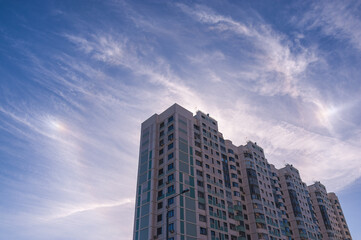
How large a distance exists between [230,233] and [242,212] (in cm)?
1066

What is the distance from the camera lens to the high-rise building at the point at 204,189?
64062 millimetres

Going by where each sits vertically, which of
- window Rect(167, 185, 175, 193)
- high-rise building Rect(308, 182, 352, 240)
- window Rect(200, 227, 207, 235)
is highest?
high-rise building Rect(308, 182, 352, 240)

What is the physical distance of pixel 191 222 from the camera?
62750 millimetres

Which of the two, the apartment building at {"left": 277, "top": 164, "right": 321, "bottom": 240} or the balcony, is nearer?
the balcony

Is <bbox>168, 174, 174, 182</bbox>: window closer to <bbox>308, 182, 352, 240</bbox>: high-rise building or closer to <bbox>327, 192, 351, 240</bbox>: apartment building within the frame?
<bbox>308, 182, 352, 240</bbox>: high-rise building

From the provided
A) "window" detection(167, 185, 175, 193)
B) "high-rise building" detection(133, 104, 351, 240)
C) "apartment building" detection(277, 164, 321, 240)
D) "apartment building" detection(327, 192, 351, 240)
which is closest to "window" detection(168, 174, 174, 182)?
"high-rise building" detection(133, 104, 351, 240)

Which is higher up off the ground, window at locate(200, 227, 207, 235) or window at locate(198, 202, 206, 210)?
window at locate(198, 202, 206, 210)

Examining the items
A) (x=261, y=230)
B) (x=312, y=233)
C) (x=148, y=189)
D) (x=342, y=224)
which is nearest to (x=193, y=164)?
(x=148, y=189)

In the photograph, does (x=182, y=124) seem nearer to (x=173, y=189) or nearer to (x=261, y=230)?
(x=173, y=189)

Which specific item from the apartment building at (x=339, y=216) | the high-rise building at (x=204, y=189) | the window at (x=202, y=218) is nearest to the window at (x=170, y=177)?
the high-rise building at (x=204, y=189)

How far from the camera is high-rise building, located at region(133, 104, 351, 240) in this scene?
64.1 meters

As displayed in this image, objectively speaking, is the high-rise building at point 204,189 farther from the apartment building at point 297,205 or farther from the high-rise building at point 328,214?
the high-rise building at point 328,214

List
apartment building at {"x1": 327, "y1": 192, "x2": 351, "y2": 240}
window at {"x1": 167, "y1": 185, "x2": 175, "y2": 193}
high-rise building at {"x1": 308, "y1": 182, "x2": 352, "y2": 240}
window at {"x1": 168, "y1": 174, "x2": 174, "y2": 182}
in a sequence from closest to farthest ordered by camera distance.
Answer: window at {"x1": 167, "y1": 185, "x2": 175, "y2": 193}
window at {"x1": 168, "y1": 174, "x2": 174, "y2": 182}
high-rise building at {"x1": 308, "y1": 182, "x2": 352, "y2": 240}
apartment building at {"x1": 327, "y1": 192, "x2": 351, "y2": 240}

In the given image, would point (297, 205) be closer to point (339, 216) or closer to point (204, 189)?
point (339, 216)
